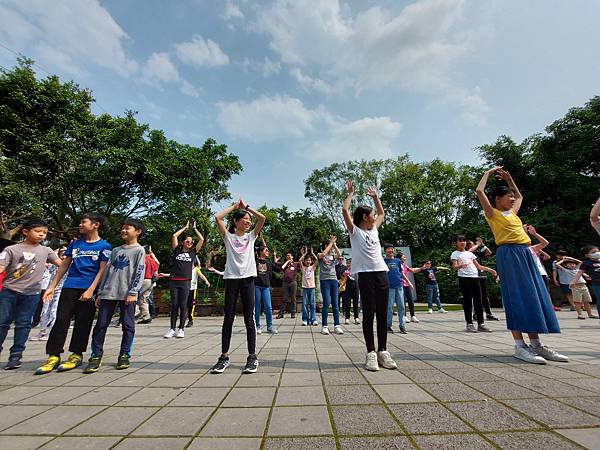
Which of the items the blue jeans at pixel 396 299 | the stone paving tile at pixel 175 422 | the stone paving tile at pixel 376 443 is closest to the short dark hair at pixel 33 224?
the stone paving tile at pixel 175 422

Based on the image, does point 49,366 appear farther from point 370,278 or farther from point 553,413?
point 553,413

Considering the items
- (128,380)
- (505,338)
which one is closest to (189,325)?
(128,380)

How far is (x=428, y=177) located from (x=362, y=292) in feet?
94.1

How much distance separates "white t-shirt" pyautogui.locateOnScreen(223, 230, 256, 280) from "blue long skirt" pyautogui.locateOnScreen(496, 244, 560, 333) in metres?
3.22

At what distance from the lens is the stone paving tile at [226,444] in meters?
1.61

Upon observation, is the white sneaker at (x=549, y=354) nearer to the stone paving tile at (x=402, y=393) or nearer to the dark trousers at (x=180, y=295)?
the stone paving tile at (x=402, y=393)

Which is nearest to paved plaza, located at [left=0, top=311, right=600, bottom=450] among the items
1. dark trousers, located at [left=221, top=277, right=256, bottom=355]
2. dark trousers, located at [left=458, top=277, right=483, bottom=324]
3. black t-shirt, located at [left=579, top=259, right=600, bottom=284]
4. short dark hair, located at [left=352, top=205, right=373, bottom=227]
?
dark trousers, located at [left=221, top=277, right=256, bottom=355]

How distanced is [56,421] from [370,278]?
3.06 m

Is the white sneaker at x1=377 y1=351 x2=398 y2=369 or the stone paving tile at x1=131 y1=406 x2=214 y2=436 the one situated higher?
the white sneaker at x1=377 y1=351 x2=398 y2=369

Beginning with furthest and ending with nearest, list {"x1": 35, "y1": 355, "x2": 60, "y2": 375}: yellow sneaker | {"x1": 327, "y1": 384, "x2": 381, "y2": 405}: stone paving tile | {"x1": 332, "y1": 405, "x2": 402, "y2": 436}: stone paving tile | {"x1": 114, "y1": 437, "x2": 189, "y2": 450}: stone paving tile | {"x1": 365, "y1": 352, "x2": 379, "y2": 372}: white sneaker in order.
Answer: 1. {"x1": 35, "y1": 355, "x2": 60, "y2": 375}: yellow sneaker
2. {"x1": 365, "y1": 352, "x2": 379, "y2": 372}: white sneaker
3. {"x1": 327, "y1": 384, "x2": 381, "y2": 405}: stone paving tile
4. {"x1": 332, "y1": 405, "x2": 402, "y2": 436}: stone paving tile
5. {"x1": 114, "y1": 437, "x2": 189, "y2": 450}: stone paving tile

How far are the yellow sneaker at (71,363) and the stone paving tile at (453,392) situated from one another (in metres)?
4.07

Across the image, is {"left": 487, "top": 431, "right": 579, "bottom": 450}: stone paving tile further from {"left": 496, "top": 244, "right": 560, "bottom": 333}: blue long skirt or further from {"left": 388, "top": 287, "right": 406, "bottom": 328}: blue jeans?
{"left": 388, "top": 287, "right": 406, "bottom": 328}: blue jeans

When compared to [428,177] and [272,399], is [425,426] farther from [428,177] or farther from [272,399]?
[428,177]

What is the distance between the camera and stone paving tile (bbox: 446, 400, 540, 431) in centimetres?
178
